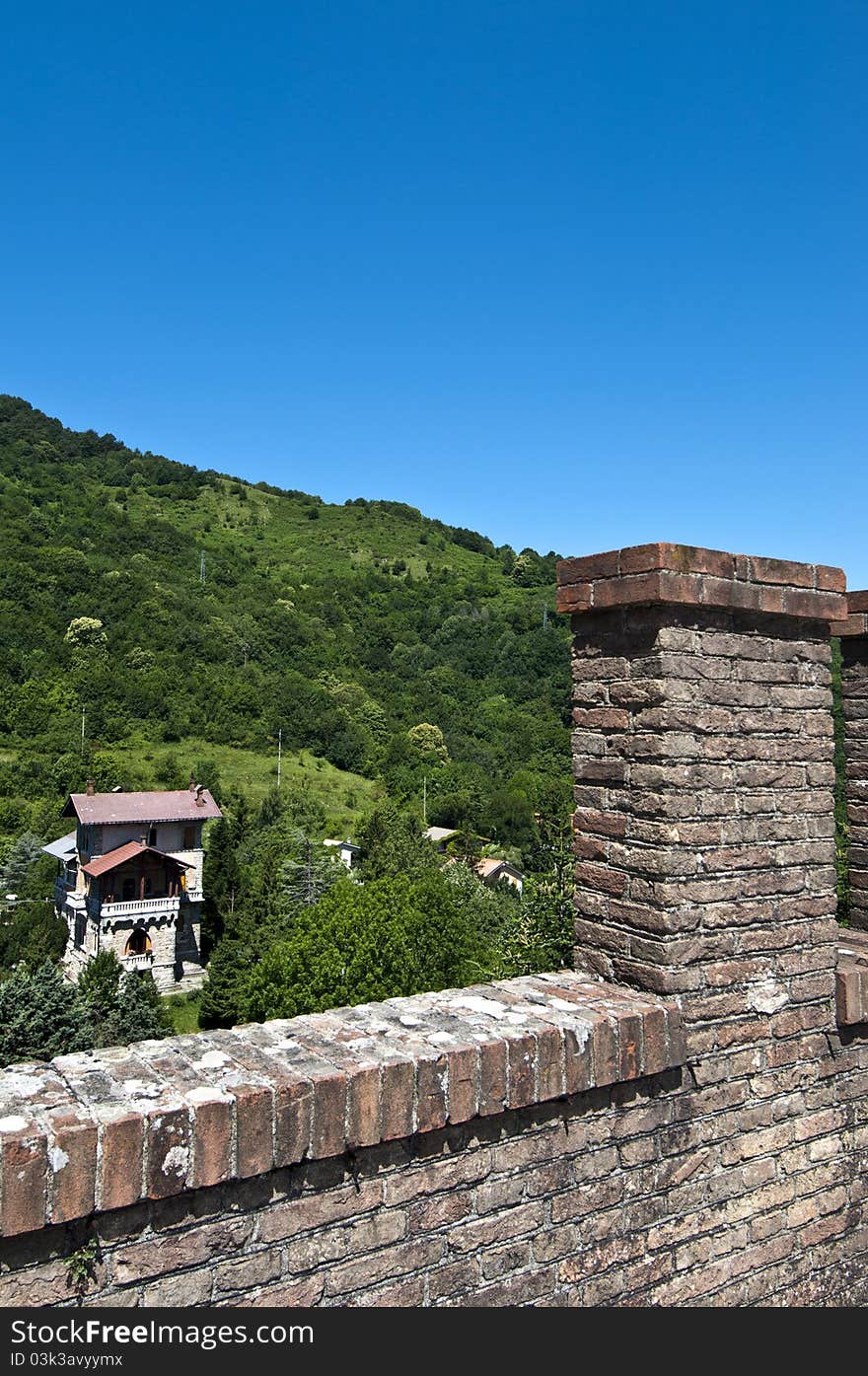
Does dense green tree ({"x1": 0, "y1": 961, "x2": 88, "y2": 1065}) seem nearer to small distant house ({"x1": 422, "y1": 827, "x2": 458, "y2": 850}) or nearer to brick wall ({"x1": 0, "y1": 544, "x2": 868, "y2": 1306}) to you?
brick wall ({"x1": 0, "y1": 544, "x2": 868, "y2": 1306})

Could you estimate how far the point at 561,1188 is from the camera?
2809 mm

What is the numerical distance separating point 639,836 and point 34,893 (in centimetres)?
3666

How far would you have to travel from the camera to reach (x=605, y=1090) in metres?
2.95

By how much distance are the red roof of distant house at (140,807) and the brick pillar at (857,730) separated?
31.9 metres

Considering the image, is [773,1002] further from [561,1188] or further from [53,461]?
[53,461]

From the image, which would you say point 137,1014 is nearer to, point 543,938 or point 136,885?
point 136,885

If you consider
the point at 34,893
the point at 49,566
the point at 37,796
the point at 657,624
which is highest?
the point at 49,566

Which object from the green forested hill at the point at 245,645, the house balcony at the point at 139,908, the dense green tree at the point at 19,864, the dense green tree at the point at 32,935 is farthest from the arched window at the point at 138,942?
the green forested hill at the point at 245,645

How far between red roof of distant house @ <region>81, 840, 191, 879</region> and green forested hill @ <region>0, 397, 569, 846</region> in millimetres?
10546

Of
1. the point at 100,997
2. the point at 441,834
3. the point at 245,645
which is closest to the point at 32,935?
the point at 100,997

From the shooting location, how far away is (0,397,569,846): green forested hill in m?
51.5

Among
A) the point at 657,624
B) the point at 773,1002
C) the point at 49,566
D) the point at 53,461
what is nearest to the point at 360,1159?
the point at 773,1002

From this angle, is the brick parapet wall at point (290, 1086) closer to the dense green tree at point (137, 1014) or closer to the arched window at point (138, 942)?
the dense green tree at point (137, 1014)

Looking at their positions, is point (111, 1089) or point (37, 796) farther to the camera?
point (37, 796)
